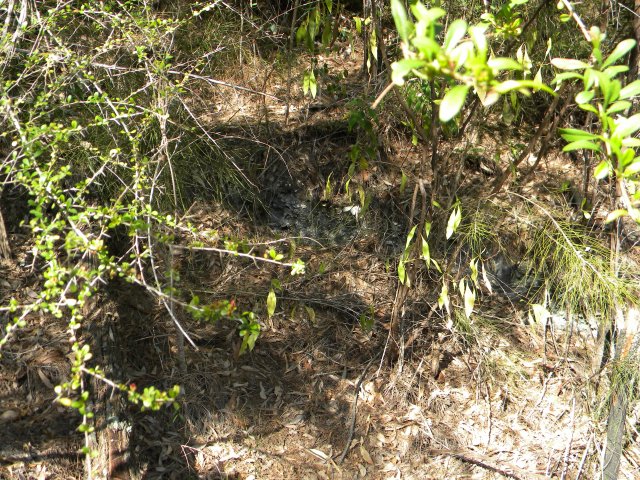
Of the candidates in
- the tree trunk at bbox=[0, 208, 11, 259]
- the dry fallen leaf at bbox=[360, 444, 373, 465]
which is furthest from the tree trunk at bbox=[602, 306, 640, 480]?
the tree trunk at bbox=[0, 208, 11, 259]

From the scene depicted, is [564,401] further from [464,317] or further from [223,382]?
[223,382]

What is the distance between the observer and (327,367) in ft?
12.1

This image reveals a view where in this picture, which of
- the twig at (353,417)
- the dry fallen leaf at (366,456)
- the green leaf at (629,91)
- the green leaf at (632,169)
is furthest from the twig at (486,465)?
the green leaf at (629,91)

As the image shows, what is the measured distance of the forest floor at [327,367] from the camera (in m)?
3.17

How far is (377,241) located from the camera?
4.17 metres

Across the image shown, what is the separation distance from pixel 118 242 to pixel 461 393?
86.5 inches

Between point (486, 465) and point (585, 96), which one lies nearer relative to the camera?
point (585, 96)

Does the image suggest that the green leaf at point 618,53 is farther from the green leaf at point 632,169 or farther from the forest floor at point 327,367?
the forest floor at point 327,367

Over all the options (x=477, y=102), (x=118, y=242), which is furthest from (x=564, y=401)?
(x=118, y=242)

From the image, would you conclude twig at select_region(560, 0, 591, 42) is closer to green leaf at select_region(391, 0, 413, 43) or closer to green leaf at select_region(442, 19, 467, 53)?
green leaf at select_region(442, 19, 467, 53)

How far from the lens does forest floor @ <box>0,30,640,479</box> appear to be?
3166 mm

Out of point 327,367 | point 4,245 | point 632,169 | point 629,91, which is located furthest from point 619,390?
point 4,245

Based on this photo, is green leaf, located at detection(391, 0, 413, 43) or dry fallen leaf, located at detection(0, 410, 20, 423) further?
dry fallen leaf, located at detection(0, 410, 20, 423)

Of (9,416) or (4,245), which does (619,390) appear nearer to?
(9,416)
